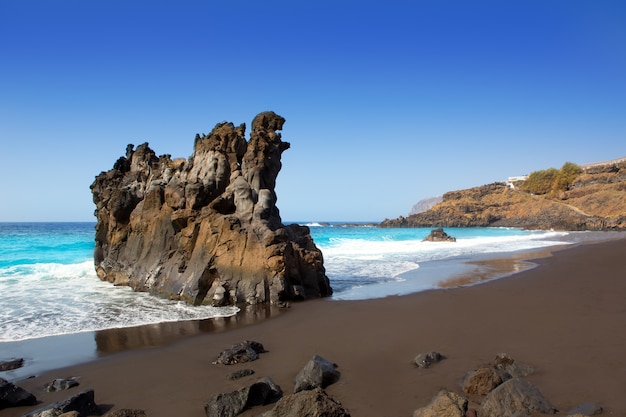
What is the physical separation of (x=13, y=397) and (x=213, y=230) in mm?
8434

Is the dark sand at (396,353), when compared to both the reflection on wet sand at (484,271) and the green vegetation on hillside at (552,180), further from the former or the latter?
the green vegetation on hillside at (552,180)

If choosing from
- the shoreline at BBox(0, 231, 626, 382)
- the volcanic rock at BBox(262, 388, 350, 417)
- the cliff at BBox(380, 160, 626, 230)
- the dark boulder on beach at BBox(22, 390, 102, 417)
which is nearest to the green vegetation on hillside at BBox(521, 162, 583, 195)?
the cliff at BBox(380, 160, 626, 230)

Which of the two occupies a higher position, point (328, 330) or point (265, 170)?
point (265, 170)

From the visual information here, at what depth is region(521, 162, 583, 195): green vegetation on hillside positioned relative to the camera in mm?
91812

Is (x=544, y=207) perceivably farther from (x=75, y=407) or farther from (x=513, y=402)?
(x=75, y=407)

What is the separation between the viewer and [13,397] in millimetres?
5754


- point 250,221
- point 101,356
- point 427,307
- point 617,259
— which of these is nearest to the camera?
point 101,356

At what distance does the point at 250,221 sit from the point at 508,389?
10246 millimetres

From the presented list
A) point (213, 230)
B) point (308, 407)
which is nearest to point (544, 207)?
point (213, 230)

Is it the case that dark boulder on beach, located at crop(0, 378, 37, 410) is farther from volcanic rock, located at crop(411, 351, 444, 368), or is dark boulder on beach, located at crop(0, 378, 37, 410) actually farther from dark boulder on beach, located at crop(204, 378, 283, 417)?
volcanic rock, located at crop(411, 351, 444, 368)

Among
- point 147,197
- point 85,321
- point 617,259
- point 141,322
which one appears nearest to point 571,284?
point 617,259

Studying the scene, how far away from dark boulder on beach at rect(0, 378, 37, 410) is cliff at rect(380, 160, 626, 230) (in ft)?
211

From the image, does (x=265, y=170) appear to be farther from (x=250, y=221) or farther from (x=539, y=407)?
(x=539, y=407)

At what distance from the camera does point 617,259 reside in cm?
1969
